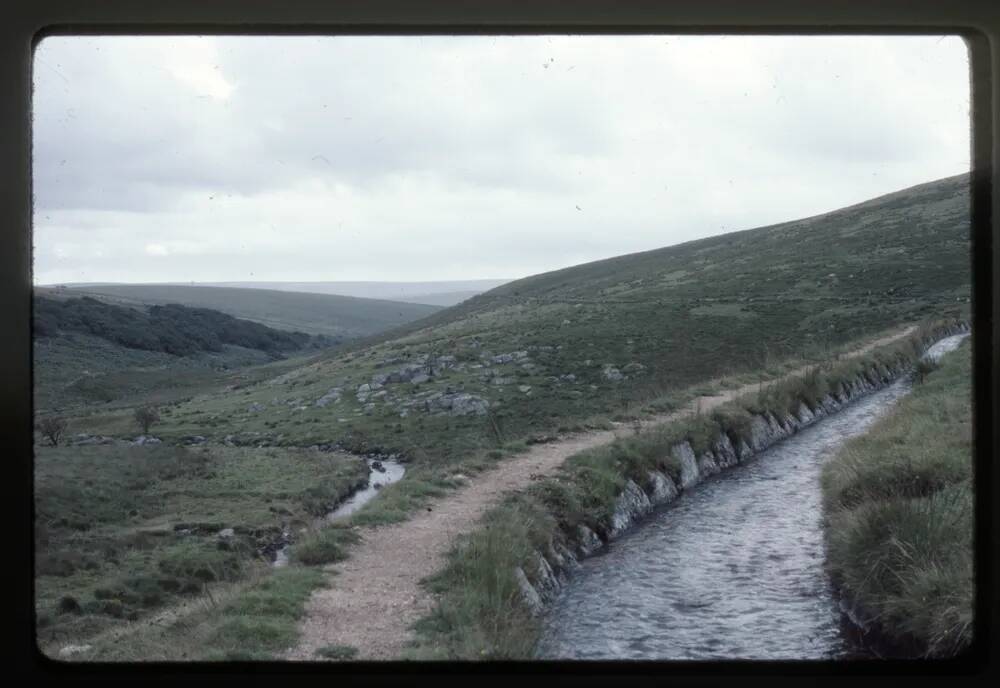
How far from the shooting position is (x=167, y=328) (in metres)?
18.6

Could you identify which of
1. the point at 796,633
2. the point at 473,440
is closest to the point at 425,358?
the point at 473,440

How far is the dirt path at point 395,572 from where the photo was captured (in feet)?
14.7

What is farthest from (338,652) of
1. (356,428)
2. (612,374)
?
(612,374)

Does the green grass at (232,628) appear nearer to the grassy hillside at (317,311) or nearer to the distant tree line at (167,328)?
the distant tree line at (167,328)

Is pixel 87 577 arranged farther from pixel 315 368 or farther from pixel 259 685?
pixel 315 368

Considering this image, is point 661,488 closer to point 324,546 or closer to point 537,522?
point 537,522

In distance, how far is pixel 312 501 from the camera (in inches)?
361

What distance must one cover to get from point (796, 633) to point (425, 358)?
17.1 metres

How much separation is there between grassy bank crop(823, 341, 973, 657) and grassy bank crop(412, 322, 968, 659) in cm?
203

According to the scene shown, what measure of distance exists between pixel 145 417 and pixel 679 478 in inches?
319

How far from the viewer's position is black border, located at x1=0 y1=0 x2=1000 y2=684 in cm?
247

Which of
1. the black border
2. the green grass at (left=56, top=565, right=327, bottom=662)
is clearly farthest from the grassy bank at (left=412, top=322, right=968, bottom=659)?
the black border

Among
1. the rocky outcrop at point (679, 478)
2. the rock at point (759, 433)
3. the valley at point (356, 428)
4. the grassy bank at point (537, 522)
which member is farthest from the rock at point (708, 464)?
the rock at point (759, 433)
